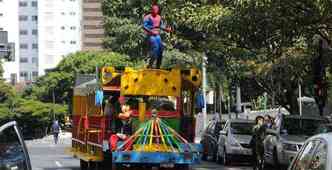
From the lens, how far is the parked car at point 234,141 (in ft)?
85.1

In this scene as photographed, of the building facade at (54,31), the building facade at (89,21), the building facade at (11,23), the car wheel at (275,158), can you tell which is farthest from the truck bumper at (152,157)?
the building facade at (89,21)

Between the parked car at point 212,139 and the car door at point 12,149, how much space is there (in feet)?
66.0

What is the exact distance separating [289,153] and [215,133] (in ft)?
30.2

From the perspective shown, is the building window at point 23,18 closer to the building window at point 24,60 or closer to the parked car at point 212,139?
the building window at point 24,60

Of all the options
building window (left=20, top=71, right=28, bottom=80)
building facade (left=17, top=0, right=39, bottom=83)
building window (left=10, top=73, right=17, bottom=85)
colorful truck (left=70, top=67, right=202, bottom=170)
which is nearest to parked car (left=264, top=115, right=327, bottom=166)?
colorful truck (left=70, top=67, right=202, bottom=170)

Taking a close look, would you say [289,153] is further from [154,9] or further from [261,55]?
[261,55]

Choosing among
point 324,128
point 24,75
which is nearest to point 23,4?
point 24,75

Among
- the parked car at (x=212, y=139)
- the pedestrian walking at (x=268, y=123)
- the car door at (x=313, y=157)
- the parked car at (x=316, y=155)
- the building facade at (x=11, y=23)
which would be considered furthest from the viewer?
the building facade at (x=11, y=23)

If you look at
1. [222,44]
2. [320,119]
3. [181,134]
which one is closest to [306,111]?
[222,44]

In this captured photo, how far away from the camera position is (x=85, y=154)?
2158cm

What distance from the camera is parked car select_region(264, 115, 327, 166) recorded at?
2045 centimetres

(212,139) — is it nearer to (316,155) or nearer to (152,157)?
(152,157)

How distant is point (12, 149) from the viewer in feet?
27.7

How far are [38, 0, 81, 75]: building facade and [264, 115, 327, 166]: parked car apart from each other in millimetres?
108544
